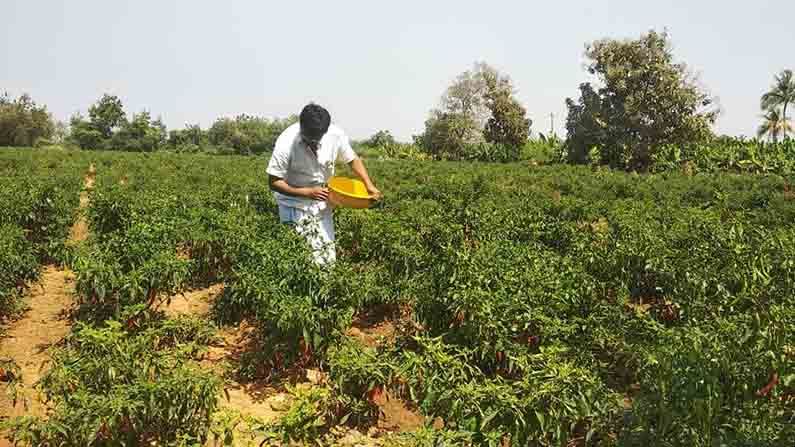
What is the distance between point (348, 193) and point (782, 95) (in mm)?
69200

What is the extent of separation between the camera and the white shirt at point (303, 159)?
214 inches

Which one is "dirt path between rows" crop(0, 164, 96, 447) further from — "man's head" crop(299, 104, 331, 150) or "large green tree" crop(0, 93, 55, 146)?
"large green tree" crop(0, 93, 55, 146)

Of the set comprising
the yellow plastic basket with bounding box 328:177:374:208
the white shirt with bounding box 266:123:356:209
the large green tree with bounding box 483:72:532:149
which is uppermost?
the large green tree with bounding box 483:72:532:149

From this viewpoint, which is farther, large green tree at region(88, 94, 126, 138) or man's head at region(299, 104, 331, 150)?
large green tree at region(88, 94, 126, 138)

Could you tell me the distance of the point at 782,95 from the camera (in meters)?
61.2

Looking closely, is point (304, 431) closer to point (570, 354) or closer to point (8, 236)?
point (570, 354)

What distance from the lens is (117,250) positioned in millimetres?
5512

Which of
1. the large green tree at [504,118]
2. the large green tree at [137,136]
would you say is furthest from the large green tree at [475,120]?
the large green tree at [137,136]

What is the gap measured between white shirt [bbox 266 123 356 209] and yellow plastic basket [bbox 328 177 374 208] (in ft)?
0.47

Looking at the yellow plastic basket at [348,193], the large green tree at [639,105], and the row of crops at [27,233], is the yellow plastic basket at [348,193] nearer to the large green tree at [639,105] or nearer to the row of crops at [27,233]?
the row of crops at [27,233]

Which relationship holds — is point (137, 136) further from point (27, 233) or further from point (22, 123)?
point (27, 233)

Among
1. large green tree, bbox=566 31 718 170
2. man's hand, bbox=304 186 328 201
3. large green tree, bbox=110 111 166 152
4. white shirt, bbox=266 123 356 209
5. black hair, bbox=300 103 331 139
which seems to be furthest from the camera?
large green tree, bbox=110 111 166 152

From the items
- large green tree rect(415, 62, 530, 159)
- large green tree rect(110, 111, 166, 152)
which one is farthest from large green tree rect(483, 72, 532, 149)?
large green tree rect(110, 111, 166, 152)

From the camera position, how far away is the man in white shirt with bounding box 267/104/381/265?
17.3ft
